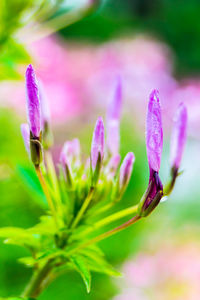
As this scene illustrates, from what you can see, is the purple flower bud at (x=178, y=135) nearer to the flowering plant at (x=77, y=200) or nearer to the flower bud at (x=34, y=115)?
the flowering plant at (x=77, y=200)

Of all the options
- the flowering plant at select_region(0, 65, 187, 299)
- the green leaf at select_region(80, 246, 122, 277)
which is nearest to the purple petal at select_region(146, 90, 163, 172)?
the flowering plant at select_region(0, 65, 187, 299)

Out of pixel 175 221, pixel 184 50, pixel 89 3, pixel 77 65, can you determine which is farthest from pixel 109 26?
pixel 89 3

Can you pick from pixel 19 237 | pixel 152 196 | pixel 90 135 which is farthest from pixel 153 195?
pixel 90 135

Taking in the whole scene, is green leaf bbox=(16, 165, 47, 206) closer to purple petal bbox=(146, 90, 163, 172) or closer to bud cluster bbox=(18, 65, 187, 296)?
bud cluster bbox=(18, 65, 187, 296)

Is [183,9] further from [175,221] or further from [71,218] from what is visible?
[71,218]

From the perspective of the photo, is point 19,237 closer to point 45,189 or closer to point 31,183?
point 45,189

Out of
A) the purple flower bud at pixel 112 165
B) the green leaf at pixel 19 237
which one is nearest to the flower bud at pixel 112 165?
the purple flower bud at pixel 112 165
